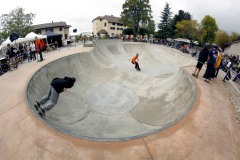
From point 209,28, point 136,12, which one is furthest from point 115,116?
point 209,28

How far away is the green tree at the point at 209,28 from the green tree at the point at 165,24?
14.6 m

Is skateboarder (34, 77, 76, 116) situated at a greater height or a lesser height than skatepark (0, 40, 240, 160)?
greater

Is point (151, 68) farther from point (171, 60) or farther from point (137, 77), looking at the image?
point (171, 60)

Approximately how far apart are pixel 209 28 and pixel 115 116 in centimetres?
5882

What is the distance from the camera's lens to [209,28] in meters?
56.0

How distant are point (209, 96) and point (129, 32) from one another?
4329 centimetres

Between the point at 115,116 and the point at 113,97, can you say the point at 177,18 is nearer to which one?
the point at 113,97

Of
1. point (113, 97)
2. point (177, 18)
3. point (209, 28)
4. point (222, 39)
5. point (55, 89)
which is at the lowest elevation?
point (113, 97)

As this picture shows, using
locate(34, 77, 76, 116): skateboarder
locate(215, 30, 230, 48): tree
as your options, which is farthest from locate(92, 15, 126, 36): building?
locate(34, 77, 76, 116): skateboarder

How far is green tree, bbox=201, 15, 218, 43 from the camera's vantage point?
55.9 meters

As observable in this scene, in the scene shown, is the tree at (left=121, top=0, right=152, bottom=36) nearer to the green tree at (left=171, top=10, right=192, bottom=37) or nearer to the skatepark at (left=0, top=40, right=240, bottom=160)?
the green tree at (left=171, top=10, right=192, bottom=37)

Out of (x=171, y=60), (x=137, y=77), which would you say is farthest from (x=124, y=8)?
(x=137, y=77)

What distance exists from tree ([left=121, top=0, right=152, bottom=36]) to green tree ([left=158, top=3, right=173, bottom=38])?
10.7 meters

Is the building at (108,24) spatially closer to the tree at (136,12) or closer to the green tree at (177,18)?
the green tree at (177,18)
